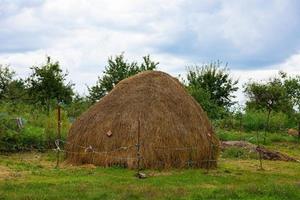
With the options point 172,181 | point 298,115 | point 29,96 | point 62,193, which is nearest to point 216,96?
point 298,115

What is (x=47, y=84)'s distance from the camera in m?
33.3

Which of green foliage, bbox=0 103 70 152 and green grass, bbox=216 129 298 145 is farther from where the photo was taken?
green grass, bbox=216 129 298 145

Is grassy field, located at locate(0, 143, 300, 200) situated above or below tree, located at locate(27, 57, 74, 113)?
below

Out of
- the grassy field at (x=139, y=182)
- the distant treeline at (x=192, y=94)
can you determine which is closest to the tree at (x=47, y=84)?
the distant treeline at (x=192, y=94)

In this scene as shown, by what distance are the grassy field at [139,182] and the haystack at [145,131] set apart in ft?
1.74

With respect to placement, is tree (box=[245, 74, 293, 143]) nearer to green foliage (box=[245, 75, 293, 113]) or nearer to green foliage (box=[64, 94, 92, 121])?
green foliage (box=[245, 75, 293, 113])

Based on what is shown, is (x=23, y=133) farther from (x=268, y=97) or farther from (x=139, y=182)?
(x=268, y=97)

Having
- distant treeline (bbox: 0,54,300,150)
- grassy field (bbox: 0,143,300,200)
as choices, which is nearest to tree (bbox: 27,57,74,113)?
distant treeline (bbox: 0,54,300,150)

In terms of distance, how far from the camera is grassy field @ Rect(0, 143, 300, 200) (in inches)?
469

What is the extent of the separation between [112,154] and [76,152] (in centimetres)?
163

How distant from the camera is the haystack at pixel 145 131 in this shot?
16.4 meters

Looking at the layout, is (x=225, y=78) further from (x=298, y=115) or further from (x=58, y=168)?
(x=58, y=168)

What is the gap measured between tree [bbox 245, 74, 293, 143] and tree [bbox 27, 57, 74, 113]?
54.1ft

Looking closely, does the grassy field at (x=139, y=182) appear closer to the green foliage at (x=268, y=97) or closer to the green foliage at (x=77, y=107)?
the green foliage at (x=77, y=107)
